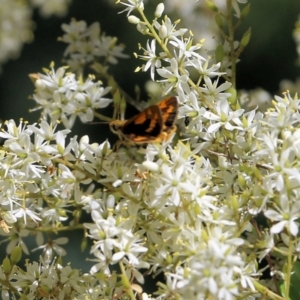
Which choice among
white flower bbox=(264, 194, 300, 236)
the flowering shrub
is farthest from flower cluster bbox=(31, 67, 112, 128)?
white flower bbox=(264, 194, 300, 236)

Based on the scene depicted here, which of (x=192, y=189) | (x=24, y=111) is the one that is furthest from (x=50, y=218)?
(x=24, y=111)

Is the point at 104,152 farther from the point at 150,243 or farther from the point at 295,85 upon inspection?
the point at 295,85

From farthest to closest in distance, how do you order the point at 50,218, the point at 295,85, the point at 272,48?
1. the point at 272,48
2. the point at 295,85
3. the point at 50,218

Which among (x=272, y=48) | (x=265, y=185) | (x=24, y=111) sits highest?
(x=265, y=185)

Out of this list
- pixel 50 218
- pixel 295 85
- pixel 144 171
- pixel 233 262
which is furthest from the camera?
pixel 295 85

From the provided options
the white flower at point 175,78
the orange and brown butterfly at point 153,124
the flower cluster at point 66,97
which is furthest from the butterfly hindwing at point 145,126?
the flower cluster at point 66,97

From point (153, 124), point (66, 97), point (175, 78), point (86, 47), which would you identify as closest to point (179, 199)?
point (153, 124)

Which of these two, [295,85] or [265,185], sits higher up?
[265,185]

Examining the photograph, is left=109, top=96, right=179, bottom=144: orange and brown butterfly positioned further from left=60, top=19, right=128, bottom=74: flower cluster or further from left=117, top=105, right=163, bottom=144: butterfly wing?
left=60, top=19, right=128, bottom=74: flower cluster
